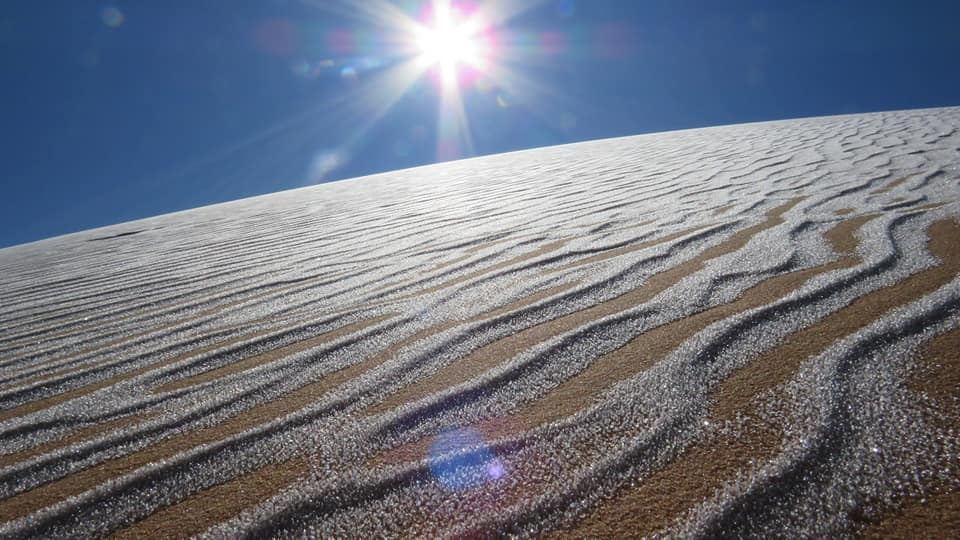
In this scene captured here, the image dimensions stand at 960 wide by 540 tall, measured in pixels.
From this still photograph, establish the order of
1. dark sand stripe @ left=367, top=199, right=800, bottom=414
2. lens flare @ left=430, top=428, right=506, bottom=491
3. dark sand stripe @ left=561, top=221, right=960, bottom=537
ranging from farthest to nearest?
1. dark sand stripe @ left=367, top=199, right=800, bottom=414
2. lens flare @ left=430, top=428, right=506, bottom=491
3. dark sand stripe @ left=561, top=221, right=960, bottom=537

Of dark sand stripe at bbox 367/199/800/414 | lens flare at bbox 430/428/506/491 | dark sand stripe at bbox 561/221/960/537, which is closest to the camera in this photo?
→ dark sand stripe at bbox 561/221/960/537

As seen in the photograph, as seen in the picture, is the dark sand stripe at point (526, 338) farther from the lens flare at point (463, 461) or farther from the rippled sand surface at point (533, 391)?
the lens flare at point (463, 461)

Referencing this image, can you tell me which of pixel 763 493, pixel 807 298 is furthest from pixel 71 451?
pixel 807 298

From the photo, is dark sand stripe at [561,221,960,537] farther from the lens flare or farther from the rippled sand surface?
the lens flare

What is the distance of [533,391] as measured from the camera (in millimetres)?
1188

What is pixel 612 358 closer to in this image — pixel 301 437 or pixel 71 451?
pixel 301 437

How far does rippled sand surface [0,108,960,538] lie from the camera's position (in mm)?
833

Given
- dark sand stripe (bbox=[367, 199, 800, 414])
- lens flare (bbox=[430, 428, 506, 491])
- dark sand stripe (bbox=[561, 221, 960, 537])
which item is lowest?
dark sand stripe (bbox=[561, 221, 960, 537])

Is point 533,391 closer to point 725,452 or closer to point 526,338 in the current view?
point 526,338

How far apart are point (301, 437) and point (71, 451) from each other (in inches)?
22.9

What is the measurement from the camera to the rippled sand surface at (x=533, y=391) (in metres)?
0.83


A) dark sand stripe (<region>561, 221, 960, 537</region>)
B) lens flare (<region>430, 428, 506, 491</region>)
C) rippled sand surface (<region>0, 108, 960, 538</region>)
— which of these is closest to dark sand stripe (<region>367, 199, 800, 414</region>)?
rippled sand surface (<region>0, 108, 960, 538</region>)

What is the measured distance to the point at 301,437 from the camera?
112cm

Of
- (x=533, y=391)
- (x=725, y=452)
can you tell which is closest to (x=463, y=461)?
(x=533, y=391)
